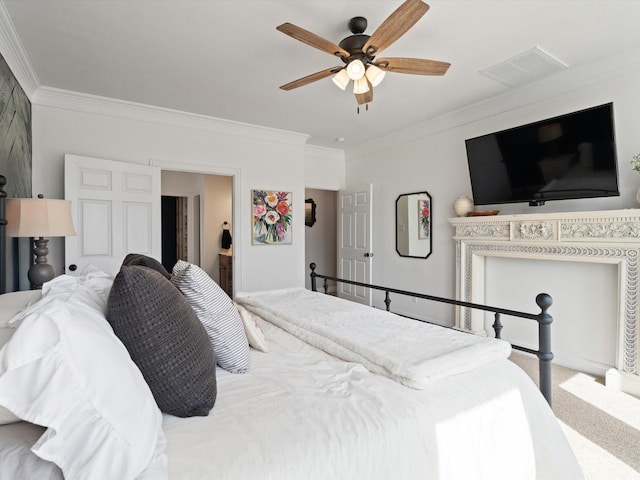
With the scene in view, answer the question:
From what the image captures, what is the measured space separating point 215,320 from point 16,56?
9.09 feet

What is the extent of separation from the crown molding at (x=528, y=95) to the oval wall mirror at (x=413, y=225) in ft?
2.63

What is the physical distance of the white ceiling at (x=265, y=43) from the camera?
82.2 inches

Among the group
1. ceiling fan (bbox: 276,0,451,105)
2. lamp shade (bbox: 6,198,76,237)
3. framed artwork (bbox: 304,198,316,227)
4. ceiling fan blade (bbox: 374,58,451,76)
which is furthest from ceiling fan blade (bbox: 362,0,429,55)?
framed artwork (bbox: 304,198,316,227)

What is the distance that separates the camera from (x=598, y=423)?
2129 millimetres

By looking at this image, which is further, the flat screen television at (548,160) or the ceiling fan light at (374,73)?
the flat screen television at (548,160)

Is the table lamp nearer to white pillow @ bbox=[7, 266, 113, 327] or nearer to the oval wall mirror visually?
white pillow @ bbox=[7, 266, 113, 327]

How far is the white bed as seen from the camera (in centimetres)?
81

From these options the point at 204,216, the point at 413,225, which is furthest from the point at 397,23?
the point at 204,216

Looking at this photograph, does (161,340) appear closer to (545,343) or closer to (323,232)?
(545,343)

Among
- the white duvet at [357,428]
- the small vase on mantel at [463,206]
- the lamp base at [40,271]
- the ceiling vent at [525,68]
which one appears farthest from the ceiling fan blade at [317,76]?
the small vase on mantel at [463,206]

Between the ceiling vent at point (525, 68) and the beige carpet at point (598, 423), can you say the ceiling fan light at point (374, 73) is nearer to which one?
the ceiling vent at point (525, 68)

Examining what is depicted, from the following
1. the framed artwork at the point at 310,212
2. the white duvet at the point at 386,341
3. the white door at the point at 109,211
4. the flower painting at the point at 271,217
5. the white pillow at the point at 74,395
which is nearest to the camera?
the white pillow at the point at 74,395

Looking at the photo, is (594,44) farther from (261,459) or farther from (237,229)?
(237,229)

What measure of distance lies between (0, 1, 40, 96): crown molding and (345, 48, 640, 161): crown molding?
3.90 meters
